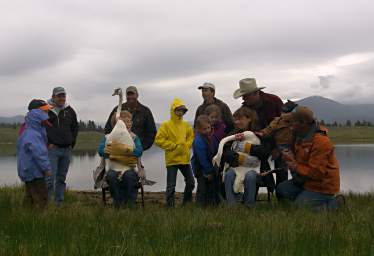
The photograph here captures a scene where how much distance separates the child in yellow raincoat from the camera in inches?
287

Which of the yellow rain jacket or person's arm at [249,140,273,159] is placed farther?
the yellow rain jacket

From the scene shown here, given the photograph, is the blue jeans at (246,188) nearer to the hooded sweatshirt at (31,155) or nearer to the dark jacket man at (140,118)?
the dark jacket man at (140,118)

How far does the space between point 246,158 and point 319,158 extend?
1.01m

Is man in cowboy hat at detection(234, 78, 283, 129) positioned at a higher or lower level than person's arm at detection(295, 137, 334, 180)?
higher

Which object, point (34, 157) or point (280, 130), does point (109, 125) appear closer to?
point (34, 157)

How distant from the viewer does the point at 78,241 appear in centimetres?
350

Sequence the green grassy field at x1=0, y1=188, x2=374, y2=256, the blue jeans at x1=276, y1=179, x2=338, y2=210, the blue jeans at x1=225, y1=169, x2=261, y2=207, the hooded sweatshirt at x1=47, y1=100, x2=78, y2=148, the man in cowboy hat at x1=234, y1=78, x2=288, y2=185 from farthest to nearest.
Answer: the hooded sweatshirt at x1=47, y1=100, x2=78, y2=148 < the man in cowboy hat at x1=234, y1=78, x2=288, y2=185 < the blue jeans at x1=225, y1=169, x2=261, y2=207 < the blue jeans at x1=276, y1=179, x2=338, y2=210 < the green grassy field at x1=0, y1=188, x2=374, y2=256

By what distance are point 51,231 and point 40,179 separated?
81.9 inches

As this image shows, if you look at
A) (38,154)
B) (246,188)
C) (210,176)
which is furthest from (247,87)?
(38,154)

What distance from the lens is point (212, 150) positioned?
21.8ft

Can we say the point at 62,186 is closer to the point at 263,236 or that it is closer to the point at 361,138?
the point at 263,236

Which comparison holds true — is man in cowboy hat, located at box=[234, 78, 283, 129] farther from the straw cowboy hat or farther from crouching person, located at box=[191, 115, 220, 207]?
crouching person, located at box=[191, 115, 220, 207]

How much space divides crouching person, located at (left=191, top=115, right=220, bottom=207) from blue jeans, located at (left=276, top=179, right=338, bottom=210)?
41.5 inches

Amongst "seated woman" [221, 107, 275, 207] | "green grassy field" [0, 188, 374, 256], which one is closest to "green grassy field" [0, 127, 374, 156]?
"seated woman" [221, 107, 275, 207]
